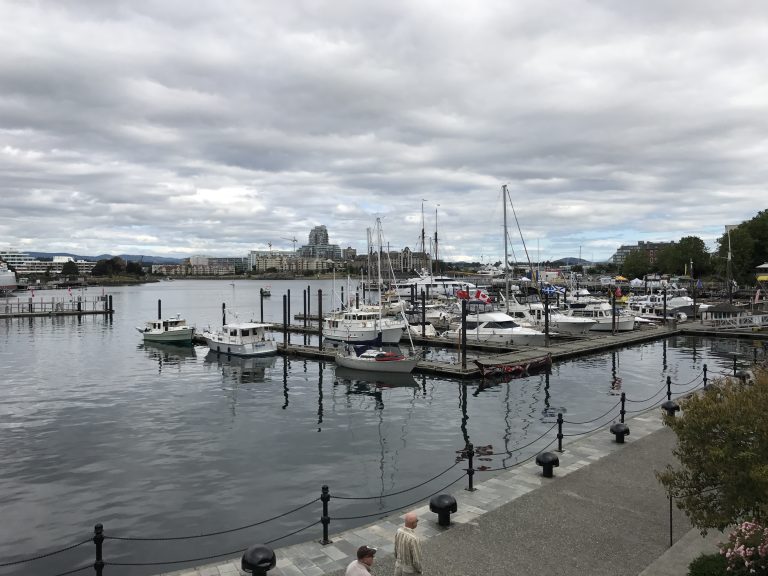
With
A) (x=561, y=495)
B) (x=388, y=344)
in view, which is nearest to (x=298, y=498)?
(x=561, y=495)

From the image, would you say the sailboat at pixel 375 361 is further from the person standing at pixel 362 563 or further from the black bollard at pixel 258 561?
the person standing at pixel 362 563

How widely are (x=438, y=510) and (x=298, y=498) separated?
299 inches

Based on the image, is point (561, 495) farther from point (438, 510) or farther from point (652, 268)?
point (652, 268)

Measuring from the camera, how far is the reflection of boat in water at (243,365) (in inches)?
1816

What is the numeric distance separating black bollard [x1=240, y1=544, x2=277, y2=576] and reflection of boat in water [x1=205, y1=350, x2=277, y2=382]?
1340 inches

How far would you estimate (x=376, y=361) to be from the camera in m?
44.8

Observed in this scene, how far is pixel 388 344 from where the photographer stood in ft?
202

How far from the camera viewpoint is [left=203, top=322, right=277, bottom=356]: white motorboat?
55.1 meters

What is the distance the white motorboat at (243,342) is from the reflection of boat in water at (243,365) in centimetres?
59

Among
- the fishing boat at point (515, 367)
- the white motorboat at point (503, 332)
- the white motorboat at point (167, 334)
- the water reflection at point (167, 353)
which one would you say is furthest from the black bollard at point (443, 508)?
the white motorboat at point (167, 334)

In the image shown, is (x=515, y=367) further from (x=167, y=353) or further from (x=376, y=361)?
(x=167, y=353)

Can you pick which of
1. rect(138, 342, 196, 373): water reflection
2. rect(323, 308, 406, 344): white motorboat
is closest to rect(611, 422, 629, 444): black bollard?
rect(323, 308, 406, 344): white motorboat


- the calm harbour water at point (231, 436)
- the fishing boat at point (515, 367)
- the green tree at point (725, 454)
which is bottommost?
the calm harbour water at point (231, 436)

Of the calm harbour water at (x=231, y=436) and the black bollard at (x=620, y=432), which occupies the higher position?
the black bollard at (x=620, y=432)
